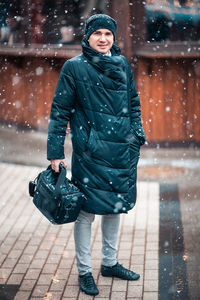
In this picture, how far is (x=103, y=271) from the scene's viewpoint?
430 centimetres

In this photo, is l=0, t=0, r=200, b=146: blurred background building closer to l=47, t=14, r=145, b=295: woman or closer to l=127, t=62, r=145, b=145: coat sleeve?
l=127, t=62, r=145, b=145: coat sleeve

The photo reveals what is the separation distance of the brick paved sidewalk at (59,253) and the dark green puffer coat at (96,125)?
2.03 ft

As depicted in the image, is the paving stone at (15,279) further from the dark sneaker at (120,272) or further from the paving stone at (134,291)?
the paving stone at (134,291)

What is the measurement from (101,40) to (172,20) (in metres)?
4.94

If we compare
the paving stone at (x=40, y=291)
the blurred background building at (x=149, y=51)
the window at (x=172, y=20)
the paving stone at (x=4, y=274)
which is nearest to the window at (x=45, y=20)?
the blurred background building at (x=149, y=51)

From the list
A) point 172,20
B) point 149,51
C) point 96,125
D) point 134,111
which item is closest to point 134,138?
point 134,111

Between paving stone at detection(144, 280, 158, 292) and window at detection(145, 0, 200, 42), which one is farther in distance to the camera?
window at detection(145, 0, 200, 42)

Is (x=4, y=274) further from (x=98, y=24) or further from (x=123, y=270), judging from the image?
(x=98, y=24)

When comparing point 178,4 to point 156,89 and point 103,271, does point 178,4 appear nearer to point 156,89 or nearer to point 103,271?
point 156,89

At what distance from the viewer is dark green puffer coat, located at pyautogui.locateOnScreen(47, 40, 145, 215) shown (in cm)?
390

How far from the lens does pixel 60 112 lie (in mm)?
3893

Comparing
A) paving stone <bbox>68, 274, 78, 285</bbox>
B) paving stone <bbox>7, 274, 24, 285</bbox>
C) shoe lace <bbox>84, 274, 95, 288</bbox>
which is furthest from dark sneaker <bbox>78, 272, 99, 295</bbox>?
paving stone <bbox>7, 274, 24, 285</bbox>

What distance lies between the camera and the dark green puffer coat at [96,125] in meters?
3.90

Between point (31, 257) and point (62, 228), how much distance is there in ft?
2.41
